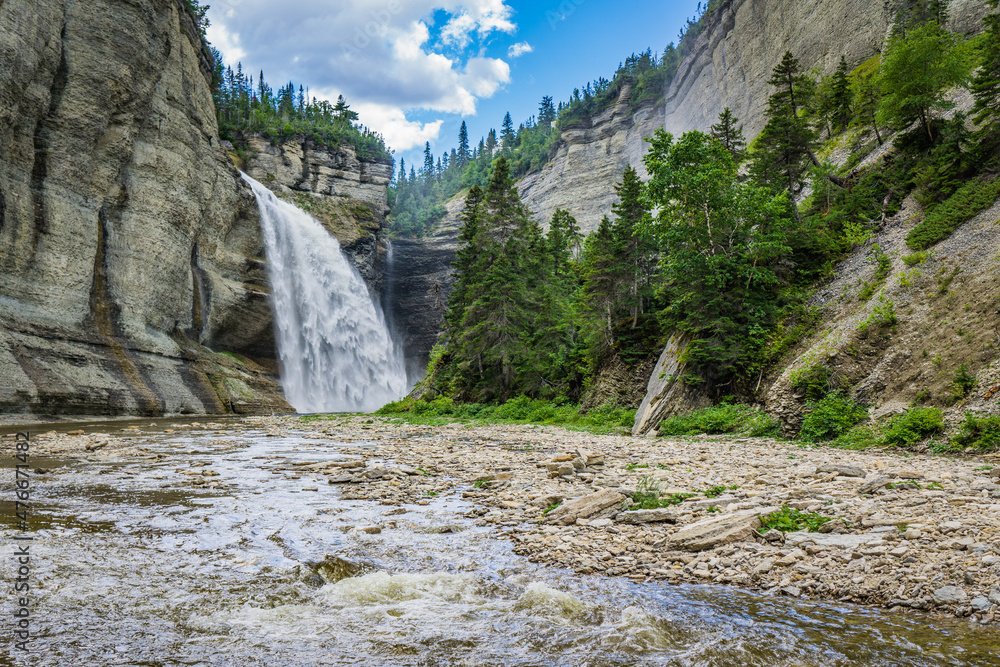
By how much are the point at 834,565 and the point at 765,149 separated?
30.0 meters

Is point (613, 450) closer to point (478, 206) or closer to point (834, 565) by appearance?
point (834, 565)

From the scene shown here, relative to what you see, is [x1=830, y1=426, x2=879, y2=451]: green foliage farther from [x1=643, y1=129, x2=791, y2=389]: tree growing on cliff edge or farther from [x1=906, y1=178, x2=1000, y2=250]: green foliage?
[x1=906, y1=178, x2=1000, y2=250]: green foliage

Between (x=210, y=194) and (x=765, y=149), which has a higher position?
(x=210, y=194)

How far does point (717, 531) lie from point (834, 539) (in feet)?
3.54

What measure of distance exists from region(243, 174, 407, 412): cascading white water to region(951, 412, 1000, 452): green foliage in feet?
154

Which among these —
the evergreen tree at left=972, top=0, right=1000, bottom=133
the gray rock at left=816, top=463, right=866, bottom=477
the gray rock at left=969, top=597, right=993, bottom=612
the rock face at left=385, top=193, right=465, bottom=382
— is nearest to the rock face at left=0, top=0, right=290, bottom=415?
the rock face at left=385, top=193, right=465, bottom=382

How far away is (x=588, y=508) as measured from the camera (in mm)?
6789

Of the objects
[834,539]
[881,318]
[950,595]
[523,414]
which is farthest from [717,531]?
[523,414]

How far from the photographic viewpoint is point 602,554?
536 cm

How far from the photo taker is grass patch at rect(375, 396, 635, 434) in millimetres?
21859

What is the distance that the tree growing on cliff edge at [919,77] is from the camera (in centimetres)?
2248

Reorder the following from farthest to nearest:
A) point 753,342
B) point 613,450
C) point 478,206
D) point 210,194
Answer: point 210,194 < point 478,206 < point 753,342 < point 613,450

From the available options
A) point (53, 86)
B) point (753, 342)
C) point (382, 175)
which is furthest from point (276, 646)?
point (382, 175)

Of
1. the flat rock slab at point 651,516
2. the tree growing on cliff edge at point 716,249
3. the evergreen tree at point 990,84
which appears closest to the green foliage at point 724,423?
the tree growing on cliff edge at point 716,249
